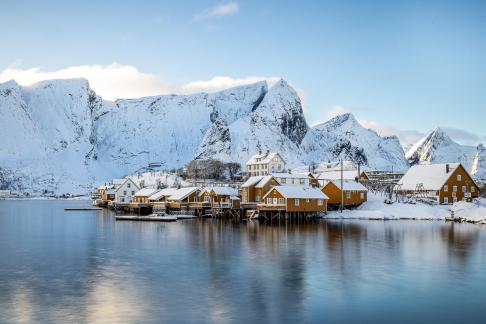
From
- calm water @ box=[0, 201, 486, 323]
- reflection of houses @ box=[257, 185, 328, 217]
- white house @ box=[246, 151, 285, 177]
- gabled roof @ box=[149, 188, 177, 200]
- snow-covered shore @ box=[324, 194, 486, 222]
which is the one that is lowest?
calm water @ box=[0, 201, 486, 323]

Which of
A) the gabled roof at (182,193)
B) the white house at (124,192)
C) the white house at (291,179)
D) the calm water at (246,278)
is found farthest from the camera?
the white house at (124,192)

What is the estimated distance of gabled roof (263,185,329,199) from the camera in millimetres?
70312

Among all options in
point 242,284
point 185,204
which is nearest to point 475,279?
point 242,284

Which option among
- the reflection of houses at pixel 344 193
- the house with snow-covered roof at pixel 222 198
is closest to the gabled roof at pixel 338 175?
the reflection of houses at pixel 344 193

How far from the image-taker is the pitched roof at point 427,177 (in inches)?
3156

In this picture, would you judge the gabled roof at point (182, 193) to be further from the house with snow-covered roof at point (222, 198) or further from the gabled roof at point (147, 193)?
the gabled roof at point (147, 193)

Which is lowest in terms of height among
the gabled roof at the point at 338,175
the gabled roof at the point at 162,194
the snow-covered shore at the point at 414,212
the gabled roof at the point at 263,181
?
the snow-covered shore at the point at 414,212

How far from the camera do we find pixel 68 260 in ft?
118

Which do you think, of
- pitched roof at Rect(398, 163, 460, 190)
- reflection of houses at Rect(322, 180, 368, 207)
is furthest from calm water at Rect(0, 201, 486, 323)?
pitched roof at Rect(398, 163, 460, 190)

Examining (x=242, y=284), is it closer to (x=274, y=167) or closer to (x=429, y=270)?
(x=429, y=270)

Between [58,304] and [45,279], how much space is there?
641 centimetres

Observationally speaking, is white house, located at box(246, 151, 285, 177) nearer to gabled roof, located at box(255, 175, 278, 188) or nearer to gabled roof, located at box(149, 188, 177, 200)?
gabled roof, located at box(149, 188, 177, 200)

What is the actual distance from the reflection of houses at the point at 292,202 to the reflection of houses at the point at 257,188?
6283mm

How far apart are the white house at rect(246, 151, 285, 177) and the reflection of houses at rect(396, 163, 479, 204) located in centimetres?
6370
